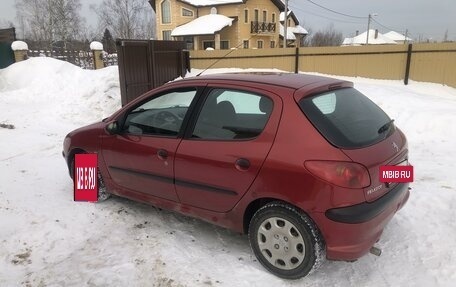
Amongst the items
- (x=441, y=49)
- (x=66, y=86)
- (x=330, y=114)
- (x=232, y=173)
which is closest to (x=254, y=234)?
(x=232, y=173)

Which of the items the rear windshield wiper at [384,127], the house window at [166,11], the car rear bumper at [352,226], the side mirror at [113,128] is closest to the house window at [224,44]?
the house window at [166,11]

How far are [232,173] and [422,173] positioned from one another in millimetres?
3566

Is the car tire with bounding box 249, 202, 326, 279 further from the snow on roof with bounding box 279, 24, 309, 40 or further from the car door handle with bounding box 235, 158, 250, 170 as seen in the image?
the snow on roof with bounding box 279, 24, 309, 40

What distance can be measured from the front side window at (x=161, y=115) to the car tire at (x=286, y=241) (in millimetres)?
1174

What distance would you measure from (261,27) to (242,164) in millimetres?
41824

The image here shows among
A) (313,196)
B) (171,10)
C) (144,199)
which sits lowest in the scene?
(144,199)

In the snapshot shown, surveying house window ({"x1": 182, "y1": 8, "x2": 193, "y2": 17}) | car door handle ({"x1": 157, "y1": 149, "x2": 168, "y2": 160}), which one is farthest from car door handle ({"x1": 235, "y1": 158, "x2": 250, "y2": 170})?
house window ({"x1": 182, "y1": 8, "x2": 193, "y2": 17})

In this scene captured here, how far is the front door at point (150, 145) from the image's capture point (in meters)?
3.65

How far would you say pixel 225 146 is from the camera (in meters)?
3.22

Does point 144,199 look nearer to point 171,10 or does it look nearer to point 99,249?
point 99,249

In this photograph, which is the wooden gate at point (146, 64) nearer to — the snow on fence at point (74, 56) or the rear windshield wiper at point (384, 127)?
the rear windshield wiper at point (384, 127)

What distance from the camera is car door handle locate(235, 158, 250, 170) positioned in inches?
121

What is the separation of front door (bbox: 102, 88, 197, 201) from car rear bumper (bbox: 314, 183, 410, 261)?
4.96ft

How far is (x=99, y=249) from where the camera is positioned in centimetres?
354
